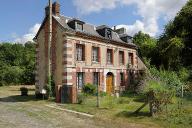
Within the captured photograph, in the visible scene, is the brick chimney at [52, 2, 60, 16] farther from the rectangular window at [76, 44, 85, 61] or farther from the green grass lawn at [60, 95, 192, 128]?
the green grass lawn at [60, 95, 192, 128]

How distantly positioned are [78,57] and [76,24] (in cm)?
289

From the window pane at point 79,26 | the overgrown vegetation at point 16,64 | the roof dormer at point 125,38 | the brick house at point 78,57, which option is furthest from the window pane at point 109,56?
the overgrown vegetation at point 16,64

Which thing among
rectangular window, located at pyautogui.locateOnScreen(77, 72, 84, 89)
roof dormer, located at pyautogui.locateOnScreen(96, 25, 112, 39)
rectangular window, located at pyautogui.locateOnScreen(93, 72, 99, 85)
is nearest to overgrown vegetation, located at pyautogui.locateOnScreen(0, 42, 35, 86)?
roof dormer, located at pyautogui.locateOnScreen(96, 25, 112, 39)

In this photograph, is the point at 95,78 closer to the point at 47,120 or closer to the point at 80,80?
the point at 80,80

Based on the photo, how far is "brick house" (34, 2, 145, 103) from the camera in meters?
21.6

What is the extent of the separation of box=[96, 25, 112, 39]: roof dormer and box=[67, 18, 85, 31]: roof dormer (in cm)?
311

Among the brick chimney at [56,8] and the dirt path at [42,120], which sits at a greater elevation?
the brick chimney at [56,8]

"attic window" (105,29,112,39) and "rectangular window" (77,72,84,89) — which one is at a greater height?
"attic window" (105,29,112,39)

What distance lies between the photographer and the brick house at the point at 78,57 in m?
21.6

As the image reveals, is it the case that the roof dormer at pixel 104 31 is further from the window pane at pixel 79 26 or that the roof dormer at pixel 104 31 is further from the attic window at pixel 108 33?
the window pane at pixel 79 26

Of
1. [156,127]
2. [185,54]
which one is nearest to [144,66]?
[185,54]

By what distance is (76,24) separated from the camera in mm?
23297

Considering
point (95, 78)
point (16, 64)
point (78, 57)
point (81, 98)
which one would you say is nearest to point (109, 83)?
point (95, 78)

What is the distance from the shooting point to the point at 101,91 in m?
24.5
